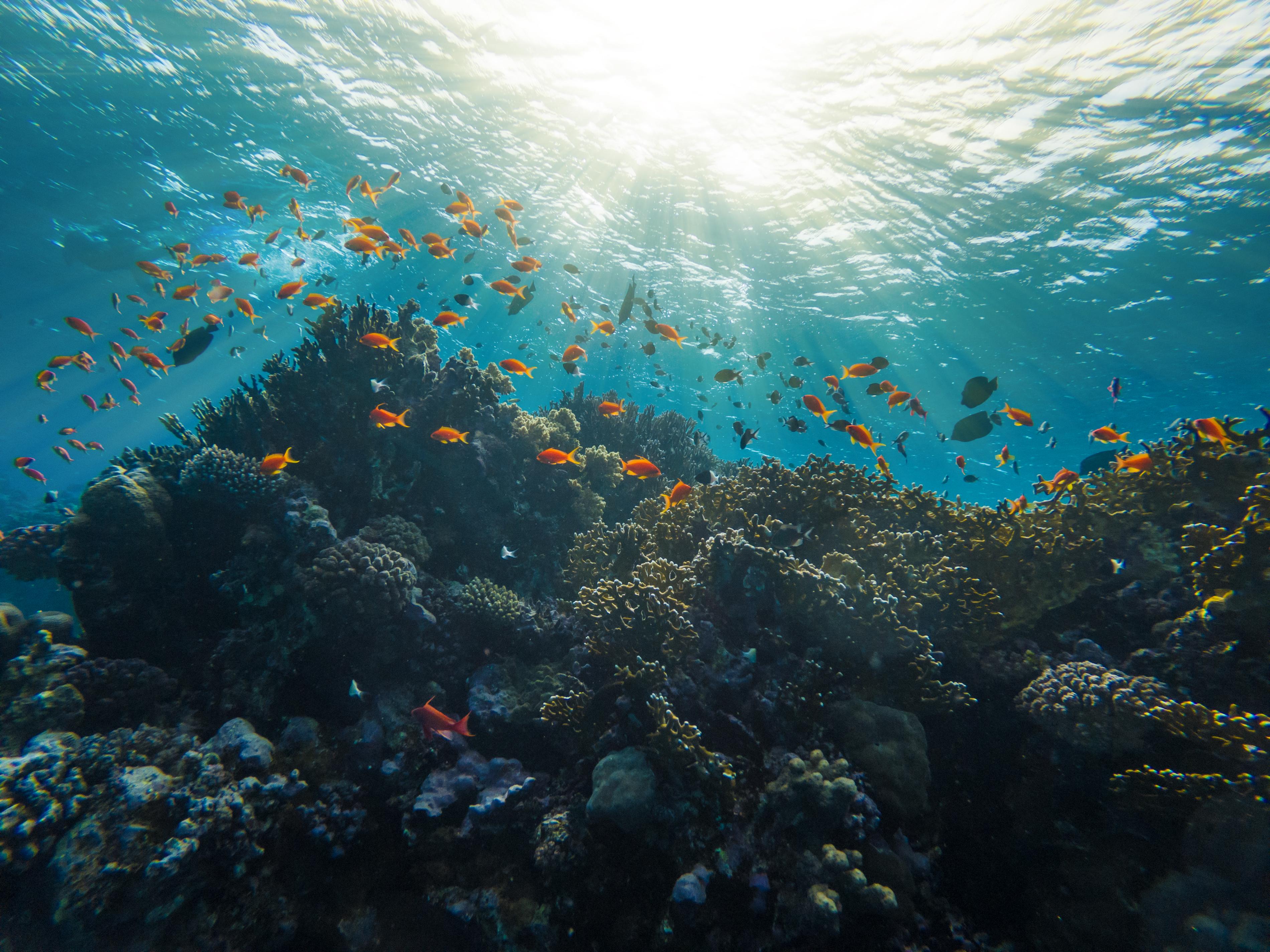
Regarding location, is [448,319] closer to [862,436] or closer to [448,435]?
[448,435]

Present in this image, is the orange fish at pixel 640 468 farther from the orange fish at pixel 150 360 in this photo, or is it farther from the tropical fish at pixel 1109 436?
the orange fish at pixel 150 360

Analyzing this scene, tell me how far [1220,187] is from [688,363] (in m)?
23.2

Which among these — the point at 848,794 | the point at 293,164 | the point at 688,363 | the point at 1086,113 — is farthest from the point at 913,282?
the point at 293,164

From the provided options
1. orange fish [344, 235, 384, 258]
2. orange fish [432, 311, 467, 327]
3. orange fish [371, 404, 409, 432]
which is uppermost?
orange fish [344, 235, 384, 258]

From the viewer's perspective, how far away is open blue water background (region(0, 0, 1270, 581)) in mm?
10367

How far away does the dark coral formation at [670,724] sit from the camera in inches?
129

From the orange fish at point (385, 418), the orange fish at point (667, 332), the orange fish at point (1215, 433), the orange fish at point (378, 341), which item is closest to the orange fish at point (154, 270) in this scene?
the orange fish at point (378, 341)

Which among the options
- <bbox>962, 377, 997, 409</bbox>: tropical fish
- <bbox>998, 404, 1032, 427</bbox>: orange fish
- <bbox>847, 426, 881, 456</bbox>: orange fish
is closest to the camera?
<bbox>962, 377, 997, 409</bbox>: tropical fish

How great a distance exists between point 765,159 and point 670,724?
16190 millimetres

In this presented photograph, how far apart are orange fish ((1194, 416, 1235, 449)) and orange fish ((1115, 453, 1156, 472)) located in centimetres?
48

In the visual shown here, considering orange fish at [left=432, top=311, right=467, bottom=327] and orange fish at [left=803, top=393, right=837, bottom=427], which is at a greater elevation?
orange fish at [left=803, top=393, right=837, bottom=427]

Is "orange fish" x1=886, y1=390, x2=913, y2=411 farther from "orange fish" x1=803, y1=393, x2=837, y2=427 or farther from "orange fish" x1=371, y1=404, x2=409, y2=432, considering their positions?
"orange fish" x1=371, y1=404, x2=409, y2=432

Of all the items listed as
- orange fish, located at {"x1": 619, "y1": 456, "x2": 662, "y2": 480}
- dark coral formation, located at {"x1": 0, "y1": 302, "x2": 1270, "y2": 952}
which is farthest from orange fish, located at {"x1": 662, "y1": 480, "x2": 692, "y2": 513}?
orange fish, located at {"x1": 619, "y1": 456, "x2": 662, "y2": 480}

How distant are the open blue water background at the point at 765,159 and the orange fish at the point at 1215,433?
6533 millimetres
